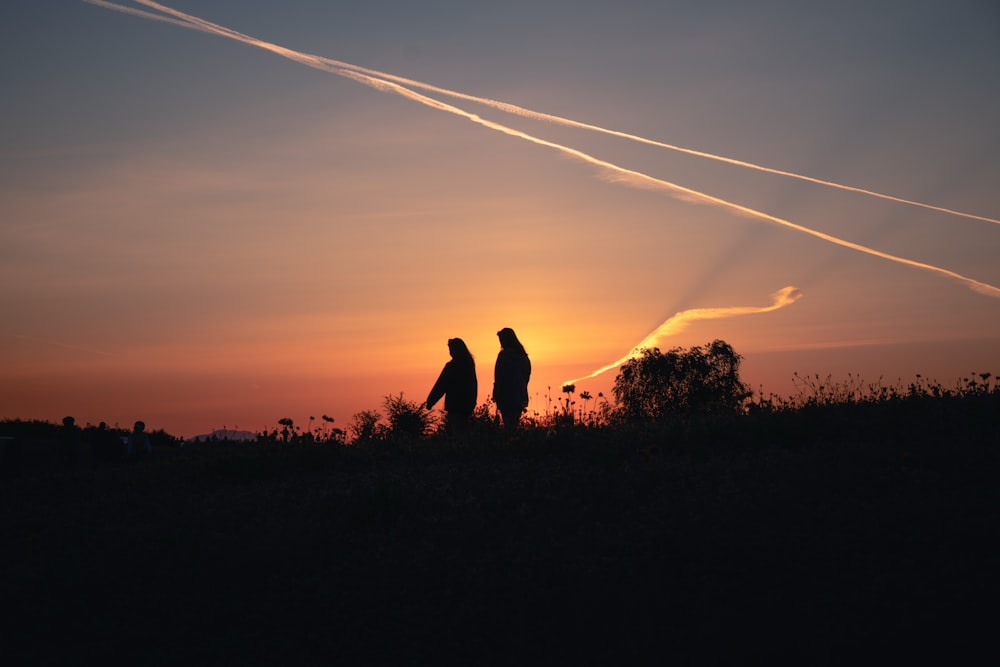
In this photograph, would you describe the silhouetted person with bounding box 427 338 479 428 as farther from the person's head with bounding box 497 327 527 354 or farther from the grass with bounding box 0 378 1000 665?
the grass with bounding box 0 378 1000 665

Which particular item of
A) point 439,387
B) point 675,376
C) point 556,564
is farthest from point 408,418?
point 675,376

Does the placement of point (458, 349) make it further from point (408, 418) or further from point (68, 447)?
point (68, 447)

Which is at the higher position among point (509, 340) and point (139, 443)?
point (509, 340)

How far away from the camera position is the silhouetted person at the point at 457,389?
16.3 m

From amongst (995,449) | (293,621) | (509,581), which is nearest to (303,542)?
(293,621)

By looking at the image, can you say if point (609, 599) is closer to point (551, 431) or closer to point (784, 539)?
point (784, 539)

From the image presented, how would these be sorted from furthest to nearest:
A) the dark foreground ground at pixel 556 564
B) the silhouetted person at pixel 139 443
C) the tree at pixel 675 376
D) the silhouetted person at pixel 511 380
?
1. the tree at pixel 675 376
2. the silhouetted person at pixel 139 443
3. the silhouetted person at pixel 511 380
4. the dark foreground ground at pixel 556 564

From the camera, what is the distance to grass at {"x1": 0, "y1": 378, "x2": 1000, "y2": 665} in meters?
6.81

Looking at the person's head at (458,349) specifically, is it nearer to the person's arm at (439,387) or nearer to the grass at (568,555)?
the person's arm at (439,387)

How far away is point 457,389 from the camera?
1630 centimetres

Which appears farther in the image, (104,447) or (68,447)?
(68,447)

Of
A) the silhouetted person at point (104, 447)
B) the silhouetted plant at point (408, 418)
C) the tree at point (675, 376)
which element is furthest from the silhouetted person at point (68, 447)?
the tree at point (675, 376)

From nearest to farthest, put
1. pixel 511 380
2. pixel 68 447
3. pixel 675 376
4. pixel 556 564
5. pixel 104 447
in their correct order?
1. pixel 556 564
2. pixel 511 380
3. pixel 104 447
4. pixel 68 447
5. pixel 675 376

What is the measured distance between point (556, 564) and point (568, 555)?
18 cm
